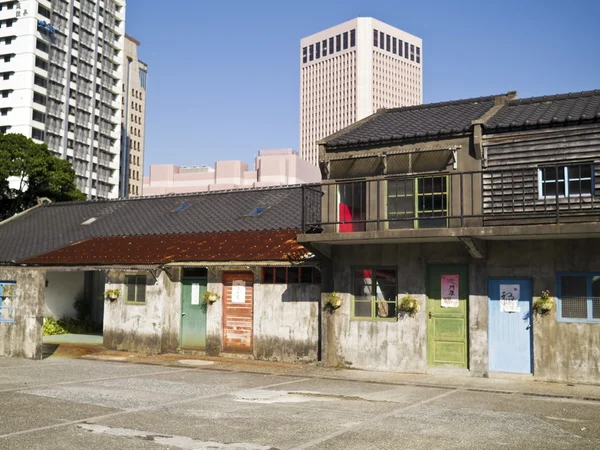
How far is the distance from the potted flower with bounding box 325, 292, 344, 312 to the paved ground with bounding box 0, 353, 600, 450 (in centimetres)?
171

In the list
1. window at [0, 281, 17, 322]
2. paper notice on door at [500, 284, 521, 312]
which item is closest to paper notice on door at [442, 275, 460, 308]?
paper notice on door at [500, 284, 521, 312]

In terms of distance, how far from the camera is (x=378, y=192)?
54.9 ft

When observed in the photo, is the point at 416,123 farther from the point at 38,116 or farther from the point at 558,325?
the point at 38,116

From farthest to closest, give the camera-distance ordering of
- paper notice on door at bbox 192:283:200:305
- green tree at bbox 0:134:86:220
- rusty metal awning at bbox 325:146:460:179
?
green tree at bbox 0:134:86:220 < paper notice on door at bbox 192:283:200:305 < rusty metal awning at bbox 325:146:460:179

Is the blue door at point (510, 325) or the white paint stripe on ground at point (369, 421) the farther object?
the blue door at point (510, 325)

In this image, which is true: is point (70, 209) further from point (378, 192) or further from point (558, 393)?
point (558, 393)

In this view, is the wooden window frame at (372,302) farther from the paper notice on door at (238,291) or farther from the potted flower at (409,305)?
the paper notice on door at (238,291)

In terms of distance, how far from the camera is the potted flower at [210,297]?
20.0m

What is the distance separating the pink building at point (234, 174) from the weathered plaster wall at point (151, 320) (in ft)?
440

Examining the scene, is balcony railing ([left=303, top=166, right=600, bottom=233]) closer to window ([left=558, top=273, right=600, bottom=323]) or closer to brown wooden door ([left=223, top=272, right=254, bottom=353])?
window ([left=558, top=273, right=600, bottom=323])

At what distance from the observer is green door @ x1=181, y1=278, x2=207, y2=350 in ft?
67.3

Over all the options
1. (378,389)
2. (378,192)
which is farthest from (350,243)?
(378,389)

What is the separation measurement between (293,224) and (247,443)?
12965 millimetres

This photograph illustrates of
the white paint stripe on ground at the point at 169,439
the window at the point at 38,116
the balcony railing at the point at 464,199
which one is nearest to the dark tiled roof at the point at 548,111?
the balcony railing at the point at 464,199
